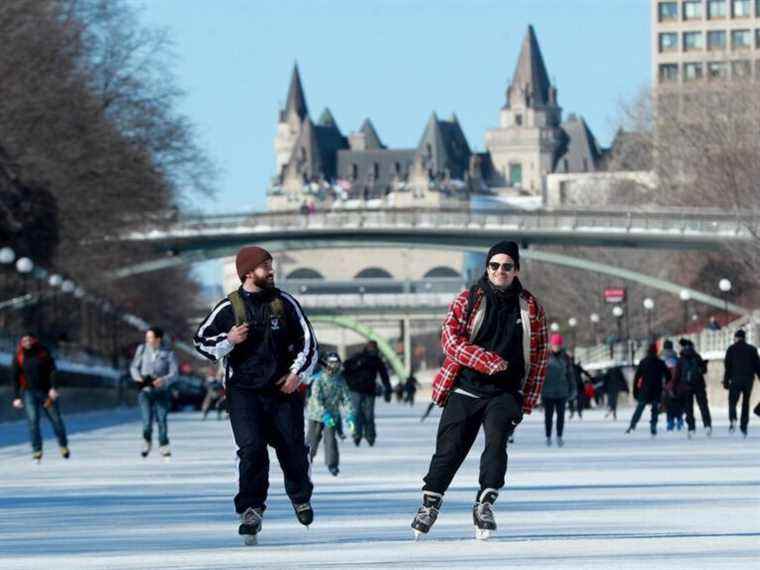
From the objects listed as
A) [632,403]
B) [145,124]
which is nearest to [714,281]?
[632,403]

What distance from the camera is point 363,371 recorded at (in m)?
33.7

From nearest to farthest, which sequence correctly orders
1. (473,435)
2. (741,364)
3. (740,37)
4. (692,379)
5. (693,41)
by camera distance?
(473,435) → (741,364) → (692,379) → (740,37) → (693,41)

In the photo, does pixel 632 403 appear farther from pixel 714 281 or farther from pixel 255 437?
pixel 255 437

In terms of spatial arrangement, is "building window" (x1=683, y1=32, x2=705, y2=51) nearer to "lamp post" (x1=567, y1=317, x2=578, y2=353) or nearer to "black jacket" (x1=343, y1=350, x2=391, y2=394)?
"lamp post" (x1=567, y1=317, x2=578, y2=353)

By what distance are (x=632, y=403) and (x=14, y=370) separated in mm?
46937

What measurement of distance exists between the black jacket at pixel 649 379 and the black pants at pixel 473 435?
21.3m

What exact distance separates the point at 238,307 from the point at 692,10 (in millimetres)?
130368

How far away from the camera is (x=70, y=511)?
699 inches

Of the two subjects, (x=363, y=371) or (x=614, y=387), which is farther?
(x=614, y=387)

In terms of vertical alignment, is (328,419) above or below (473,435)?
below

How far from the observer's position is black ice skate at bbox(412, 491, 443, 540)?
14484mm

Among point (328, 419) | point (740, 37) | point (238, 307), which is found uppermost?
point (740, 37)

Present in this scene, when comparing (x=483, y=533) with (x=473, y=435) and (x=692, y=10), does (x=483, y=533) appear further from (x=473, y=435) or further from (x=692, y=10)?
(x=692, y=10)

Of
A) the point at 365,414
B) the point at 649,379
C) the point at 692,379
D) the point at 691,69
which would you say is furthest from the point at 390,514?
the point at 691,69
